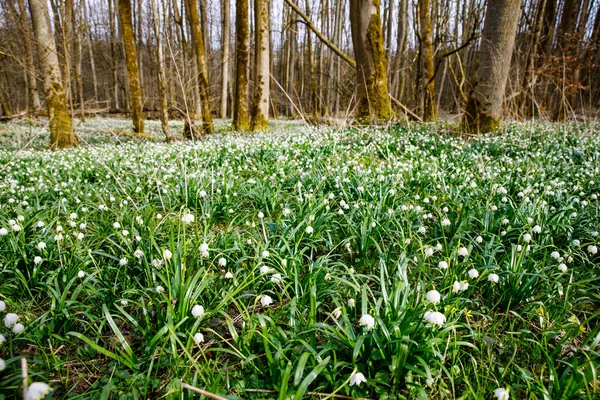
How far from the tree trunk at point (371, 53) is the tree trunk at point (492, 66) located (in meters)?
2.08

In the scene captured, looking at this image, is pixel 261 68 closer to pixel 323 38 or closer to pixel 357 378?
pixel 323 38

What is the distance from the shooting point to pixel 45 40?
26.0ft

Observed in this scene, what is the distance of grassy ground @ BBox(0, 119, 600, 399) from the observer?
1.57m

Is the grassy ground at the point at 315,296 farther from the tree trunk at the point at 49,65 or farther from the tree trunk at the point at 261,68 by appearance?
the tree trunk at the point at 261,68

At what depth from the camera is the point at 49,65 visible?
27.0 feet

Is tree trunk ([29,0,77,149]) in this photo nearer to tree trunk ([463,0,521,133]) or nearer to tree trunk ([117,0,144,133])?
tree trunk ([117,0,144,133])

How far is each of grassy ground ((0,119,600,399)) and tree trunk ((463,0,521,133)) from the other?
126 inches

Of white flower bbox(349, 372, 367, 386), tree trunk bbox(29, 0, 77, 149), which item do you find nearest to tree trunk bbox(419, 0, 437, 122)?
tree trunk bbox(29, 0, 77, 149)

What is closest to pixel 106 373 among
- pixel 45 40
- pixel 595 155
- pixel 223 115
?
pixel 595 155

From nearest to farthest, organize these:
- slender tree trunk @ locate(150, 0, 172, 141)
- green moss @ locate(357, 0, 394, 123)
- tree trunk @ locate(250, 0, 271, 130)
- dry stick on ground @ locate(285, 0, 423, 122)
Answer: slender tree trunk @ locate(150, 0, 172, 141)
green moss @ locate(357, 0, 394, 123)
dry stick on ground @ locate(285, 0, 423, 122)
tree trunk @ locate(250, 0, 271, 130)

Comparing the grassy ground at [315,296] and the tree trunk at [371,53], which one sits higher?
the tree trunk at [371,53]

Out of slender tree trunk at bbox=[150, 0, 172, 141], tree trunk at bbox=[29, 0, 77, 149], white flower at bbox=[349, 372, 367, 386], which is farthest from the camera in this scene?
tree trunk at bbox=[29, 0, 77, 149]

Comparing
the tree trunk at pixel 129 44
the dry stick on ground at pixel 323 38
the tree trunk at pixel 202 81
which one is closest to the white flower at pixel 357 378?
the dry stick on ground at pixel 323 38

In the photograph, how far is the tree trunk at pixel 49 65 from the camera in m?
7.92
